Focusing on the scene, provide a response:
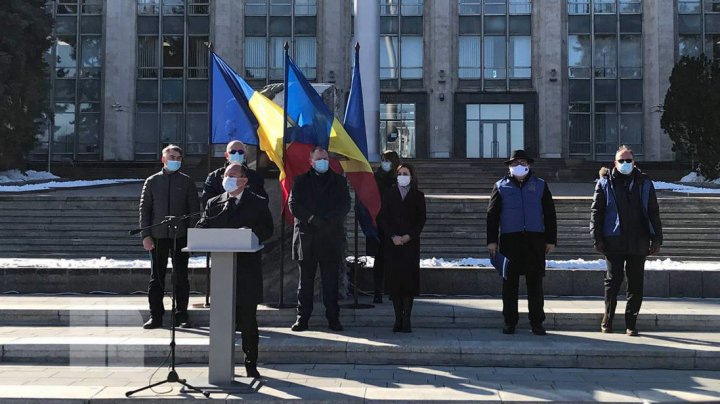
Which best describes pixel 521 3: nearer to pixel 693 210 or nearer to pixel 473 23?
pixel 473 23

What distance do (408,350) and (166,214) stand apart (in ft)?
10.6

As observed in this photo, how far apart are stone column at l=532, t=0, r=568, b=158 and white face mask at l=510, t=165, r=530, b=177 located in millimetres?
29503

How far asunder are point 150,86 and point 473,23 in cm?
1785

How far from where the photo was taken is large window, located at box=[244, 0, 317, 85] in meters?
37.5

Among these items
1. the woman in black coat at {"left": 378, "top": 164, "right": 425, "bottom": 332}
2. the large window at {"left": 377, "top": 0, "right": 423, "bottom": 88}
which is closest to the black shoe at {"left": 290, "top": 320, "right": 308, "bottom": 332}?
the woman in black coat at {"left": 378, "top": 164, "right": 425, "bottom": 332}

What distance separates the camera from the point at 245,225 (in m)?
6.30

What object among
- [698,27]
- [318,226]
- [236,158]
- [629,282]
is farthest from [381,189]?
[698,27]

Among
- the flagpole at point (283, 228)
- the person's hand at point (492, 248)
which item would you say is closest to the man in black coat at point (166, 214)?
the flagpole at point (283, 228)

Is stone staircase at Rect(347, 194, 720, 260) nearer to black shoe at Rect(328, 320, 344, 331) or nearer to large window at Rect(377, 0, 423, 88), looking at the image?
black shoe at Rect(328, 320, 344, 331)

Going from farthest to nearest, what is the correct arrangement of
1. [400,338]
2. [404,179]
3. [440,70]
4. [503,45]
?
[503,45], [440,70], [404,179], [400,338]

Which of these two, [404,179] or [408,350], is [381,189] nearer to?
[404,179]

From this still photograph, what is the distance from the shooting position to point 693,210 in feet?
46.9

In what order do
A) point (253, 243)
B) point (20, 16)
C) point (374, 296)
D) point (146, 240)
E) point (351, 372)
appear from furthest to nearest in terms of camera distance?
point (20, 16) < point (374, 296) < point (146, 240) < point (351, 372) < point (253, 243)

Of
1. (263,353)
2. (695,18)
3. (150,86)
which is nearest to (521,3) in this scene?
(695,18)
